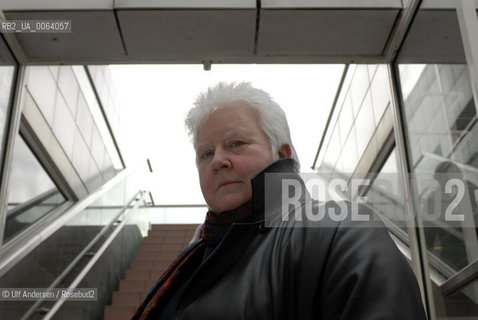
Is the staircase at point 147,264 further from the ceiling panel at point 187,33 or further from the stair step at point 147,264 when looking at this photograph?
the ceiling panel at point 187,33

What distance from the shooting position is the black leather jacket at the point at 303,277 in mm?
908

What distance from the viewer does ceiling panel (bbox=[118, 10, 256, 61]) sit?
10.0 feet

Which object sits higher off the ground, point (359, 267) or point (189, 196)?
point (189, 196)

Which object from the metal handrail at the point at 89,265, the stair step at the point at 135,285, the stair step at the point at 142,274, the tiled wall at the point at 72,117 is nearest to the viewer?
the metal handrail at the point at 89,265

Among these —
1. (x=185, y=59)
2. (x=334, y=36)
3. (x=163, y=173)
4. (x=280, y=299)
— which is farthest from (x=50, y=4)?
(x=163, y=173)

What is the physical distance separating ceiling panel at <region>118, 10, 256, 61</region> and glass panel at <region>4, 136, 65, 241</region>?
1.70m

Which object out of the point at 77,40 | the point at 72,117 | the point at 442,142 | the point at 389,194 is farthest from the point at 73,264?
the point at 442,142

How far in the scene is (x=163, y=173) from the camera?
1121 centimetres

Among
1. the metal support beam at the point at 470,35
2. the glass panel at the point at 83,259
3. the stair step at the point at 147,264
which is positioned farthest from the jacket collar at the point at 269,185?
the stair step at the point at 147,264

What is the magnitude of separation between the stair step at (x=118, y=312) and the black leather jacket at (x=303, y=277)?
3.97 m

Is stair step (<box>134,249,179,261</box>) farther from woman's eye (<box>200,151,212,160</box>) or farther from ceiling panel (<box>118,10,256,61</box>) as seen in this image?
woman's eye (<box>200,151,212,160</box>)

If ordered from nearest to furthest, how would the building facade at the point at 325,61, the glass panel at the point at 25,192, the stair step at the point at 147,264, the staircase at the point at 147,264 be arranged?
1. the building facade at the point at 325,61
2. the glass panel at the point at 25,192
3. the staircase at the point at 147,264
4. the stair step at the point at 147,264

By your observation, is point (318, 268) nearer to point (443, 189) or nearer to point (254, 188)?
point (254, 188)

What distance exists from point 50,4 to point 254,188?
2.31 meters
